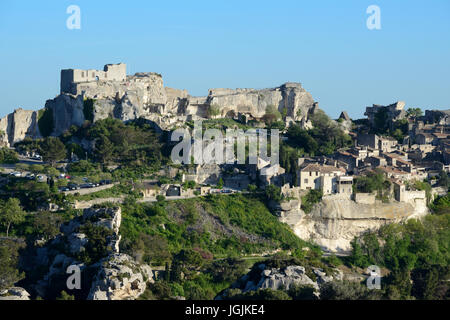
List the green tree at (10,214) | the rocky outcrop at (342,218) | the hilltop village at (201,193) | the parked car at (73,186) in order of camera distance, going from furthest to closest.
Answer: the rocky outcrop at (342,218), the parked car at (73,186), the green tree at (10,214), the hilltop village at (201,193)

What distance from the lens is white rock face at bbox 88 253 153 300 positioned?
3900 cm

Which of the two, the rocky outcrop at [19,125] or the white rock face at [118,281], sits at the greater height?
the rocky outcrop at [19,125]

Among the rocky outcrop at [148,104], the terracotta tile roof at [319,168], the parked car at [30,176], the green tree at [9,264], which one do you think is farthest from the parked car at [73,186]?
the terracotta tile roof at [319,168]

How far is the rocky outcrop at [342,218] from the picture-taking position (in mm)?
55156

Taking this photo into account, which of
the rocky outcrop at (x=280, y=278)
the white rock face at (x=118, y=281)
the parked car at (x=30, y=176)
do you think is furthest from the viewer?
the parked car at (x=30, y=176)

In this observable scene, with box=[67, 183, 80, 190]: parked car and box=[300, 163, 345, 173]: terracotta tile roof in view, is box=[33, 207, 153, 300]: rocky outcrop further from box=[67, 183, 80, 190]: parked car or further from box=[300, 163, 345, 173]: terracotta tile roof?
box=[300, 163, 345, 173]: terracotta tile roof

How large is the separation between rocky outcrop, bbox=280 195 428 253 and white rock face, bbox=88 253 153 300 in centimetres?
1578

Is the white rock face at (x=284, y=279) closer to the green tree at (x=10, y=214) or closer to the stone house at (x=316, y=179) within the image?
the green tree at (x=10, y=214)

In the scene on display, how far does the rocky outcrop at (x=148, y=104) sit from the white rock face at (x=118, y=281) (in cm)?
2202

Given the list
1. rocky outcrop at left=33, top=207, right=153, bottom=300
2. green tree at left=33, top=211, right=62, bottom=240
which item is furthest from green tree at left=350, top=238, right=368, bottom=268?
green tree at left=33, top=211, right=62, bottom=240

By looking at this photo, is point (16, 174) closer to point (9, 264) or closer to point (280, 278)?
point (9, 264)
